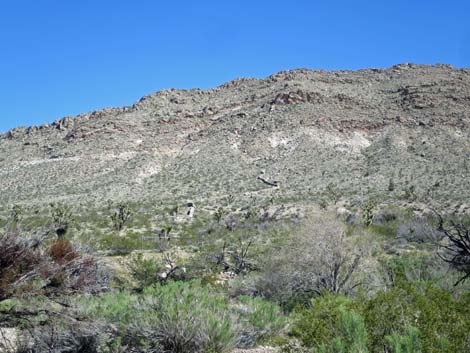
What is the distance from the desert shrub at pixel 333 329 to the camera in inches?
246

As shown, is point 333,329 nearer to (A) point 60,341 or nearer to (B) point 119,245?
(A) point 60,341

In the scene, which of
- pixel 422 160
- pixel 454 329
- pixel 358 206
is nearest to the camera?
pixel 454 329

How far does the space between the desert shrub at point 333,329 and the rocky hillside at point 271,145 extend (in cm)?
3170

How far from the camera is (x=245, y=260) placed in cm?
2381

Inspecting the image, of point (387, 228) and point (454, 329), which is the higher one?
point (387, 228)

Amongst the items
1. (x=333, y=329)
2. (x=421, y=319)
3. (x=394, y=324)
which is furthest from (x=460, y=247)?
(x=333, y=329)

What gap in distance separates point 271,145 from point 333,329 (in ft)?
197

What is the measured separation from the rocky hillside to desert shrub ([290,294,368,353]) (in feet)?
104

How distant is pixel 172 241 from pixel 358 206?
55.7ft

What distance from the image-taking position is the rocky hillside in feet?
168

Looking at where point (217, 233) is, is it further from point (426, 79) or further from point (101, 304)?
point (426, 79)

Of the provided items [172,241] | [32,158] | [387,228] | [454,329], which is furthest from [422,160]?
[32,158]

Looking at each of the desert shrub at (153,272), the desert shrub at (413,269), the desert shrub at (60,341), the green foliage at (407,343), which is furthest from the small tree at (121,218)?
the green foliage at (407,343)

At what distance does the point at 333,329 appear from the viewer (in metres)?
7.20
